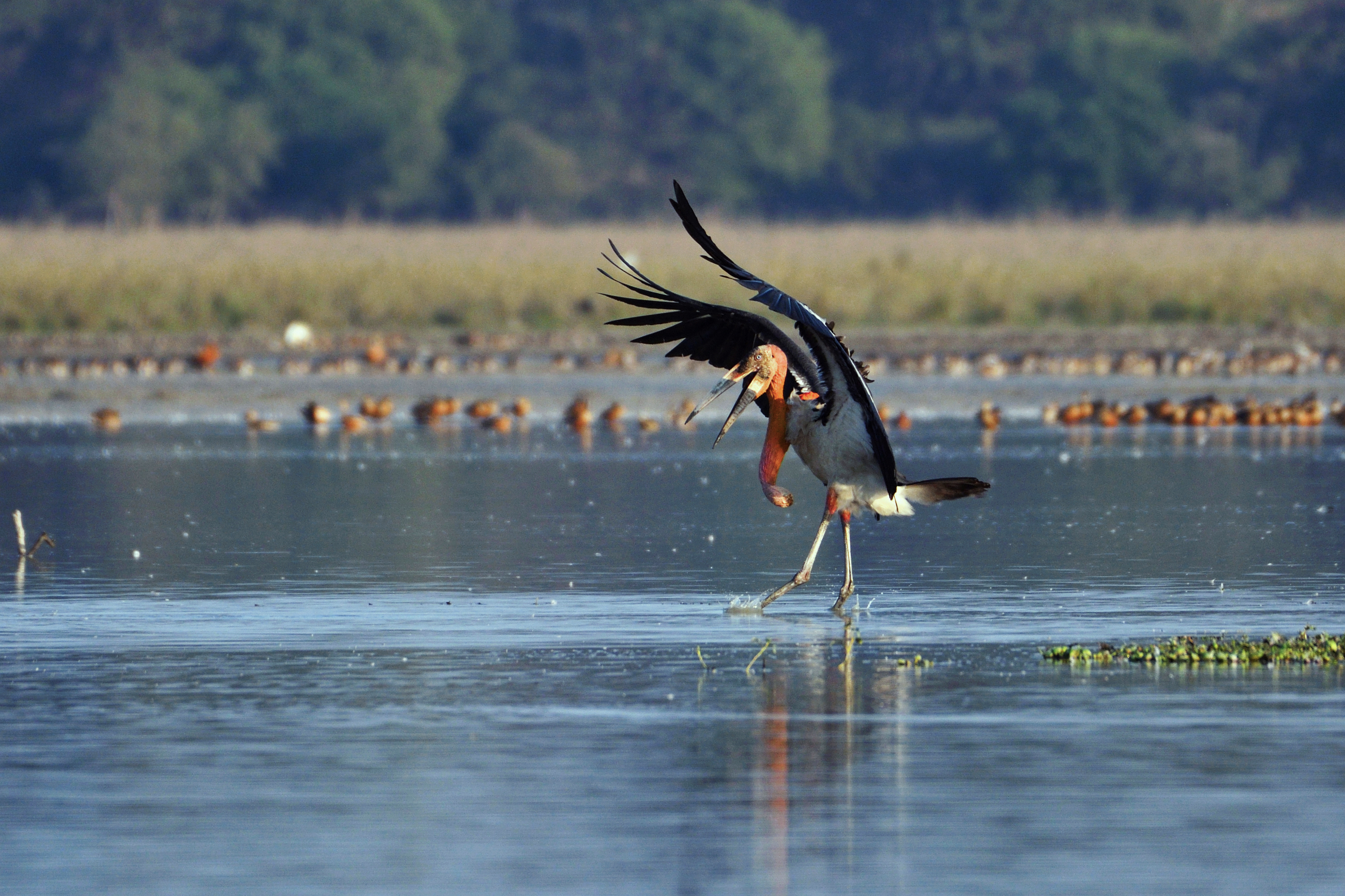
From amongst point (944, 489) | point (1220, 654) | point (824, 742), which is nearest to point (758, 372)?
point (944, 489)

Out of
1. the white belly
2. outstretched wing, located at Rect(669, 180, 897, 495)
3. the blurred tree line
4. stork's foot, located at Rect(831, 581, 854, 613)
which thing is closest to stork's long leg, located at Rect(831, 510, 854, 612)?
stork's foot, located at Rect(831, 581, 854, 613)

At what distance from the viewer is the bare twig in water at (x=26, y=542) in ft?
38.0

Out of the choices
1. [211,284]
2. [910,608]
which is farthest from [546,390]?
[910,608]

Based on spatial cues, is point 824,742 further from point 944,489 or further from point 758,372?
point 758,372

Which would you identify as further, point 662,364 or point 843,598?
point 662,364

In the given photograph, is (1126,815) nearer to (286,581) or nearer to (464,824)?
(464,824)

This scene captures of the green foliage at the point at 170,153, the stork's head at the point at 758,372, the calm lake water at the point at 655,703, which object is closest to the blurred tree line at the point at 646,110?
the green foliage at the point at 170,153

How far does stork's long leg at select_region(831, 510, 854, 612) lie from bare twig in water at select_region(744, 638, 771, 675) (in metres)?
0.85

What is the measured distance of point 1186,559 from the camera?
1132cm

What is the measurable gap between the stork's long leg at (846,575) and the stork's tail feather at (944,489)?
13.5 inches

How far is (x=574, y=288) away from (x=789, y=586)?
78.3ft

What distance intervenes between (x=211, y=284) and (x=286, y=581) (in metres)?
23.0

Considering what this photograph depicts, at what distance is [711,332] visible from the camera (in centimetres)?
1066

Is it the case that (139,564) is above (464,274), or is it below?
below
